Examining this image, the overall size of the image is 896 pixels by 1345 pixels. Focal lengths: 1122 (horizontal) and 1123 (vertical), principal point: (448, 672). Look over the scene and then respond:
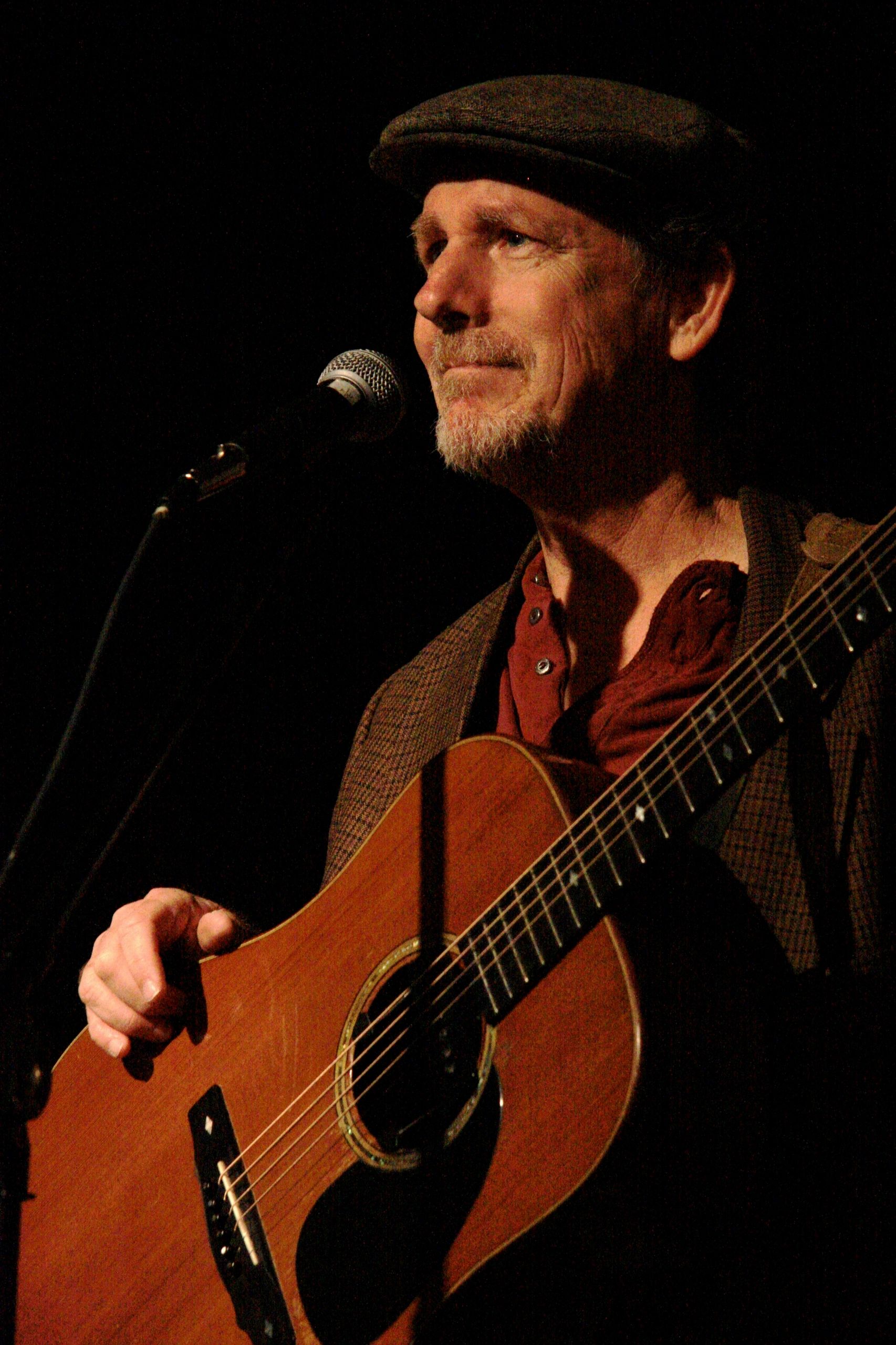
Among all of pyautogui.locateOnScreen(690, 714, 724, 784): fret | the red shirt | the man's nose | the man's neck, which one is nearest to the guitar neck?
pyautogui.locateOnScreen(690, 714, 724, 784): fret

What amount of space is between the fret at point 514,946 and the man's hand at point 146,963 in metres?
0.52

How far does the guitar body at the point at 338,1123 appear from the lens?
1158 mm

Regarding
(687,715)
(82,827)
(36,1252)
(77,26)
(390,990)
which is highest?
(77,26)

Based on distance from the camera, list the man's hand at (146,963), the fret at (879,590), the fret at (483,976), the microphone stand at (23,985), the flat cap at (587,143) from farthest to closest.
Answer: the flat cap at (587,143) < the man's hand at (146,963) < the fret at (483,976) < the fret at (879,590) < the microphone stand at (23,985)

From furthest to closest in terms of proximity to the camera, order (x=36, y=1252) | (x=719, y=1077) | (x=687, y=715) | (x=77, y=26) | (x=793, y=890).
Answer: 1. (x=77, y=26)
2. (x=36, y=1252)
3. (x=793, y=890)
4. (x=687, y=715)
5. (x=719, y=1077)

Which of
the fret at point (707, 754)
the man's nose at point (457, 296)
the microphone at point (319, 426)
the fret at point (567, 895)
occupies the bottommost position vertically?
the fret at point (567, 895)

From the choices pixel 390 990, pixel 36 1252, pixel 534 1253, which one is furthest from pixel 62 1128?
pixel 534 1253

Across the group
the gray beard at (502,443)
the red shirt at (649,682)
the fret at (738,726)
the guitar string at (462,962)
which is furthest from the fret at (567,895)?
the gray beard at (502,443)

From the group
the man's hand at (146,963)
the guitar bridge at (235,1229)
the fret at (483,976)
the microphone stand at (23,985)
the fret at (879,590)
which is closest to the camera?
the microphone stand at (23,985)

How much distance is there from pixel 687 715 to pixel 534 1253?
578 mm

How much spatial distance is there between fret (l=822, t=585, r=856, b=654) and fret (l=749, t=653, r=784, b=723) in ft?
0.30

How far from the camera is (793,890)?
1381mm

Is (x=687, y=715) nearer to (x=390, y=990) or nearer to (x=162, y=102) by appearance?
(x=390, y=990)

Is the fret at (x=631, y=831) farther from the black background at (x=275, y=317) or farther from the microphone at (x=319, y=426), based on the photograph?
the black background at (x=275, y=317)
